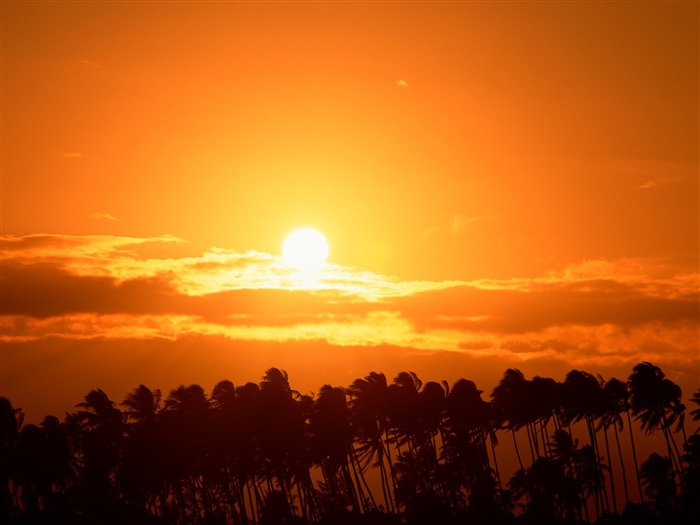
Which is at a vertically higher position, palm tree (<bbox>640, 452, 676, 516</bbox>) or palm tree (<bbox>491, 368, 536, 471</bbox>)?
palm tree (<bbox>491, 368, 536, 471</bbox>)

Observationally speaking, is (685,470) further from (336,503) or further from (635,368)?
(336,503)

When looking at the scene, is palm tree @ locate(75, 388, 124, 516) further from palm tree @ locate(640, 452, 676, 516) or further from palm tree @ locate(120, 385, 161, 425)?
palm tree @ locate(640, 452, 676, 516)

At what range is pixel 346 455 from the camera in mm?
125438

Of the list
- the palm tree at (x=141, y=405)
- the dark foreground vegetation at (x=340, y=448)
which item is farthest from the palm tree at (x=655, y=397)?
the palm tree at (x=141, y=405)

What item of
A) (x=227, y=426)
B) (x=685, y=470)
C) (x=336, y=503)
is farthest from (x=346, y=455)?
(x=685, y=470)

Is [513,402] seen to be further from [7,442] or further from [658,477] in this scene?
[7,442]

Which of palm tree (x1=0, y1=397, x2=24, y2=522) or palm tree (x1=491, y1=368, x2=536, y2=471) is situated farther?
palm tree (x1=491, y1=368, x2=536, y2=471)

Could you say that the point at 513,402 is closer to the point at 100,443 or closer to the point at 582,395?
the point at 582,395

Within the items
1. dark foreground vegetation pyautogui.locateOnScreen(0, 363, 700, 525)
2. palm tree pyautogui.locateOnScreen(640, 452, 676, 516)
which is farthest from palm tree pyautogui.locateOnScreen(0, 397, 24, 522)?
palm tree pyautogui.locateOnScreen(640, 452, 676, 516)

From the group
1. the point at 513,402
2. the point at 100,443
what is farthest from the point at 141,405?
the point at 513,402

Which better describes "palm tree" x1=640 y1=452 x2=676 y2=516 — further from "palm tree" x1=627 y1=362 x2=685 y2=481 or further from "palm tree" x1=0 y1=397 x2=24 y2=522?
"palm tree" x1=0 y1=397 x2=24 y2=522

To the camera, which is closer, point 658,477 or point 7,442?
point 7,442

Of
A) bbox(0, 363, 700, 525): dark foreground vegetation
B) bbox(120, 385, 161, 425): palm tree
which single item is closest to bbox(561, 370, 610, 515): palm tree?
bbox(0, 363, 700, 525): dark foreground vegetation

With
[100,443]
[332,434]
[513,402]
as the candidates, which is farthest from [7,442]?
[513,402]
